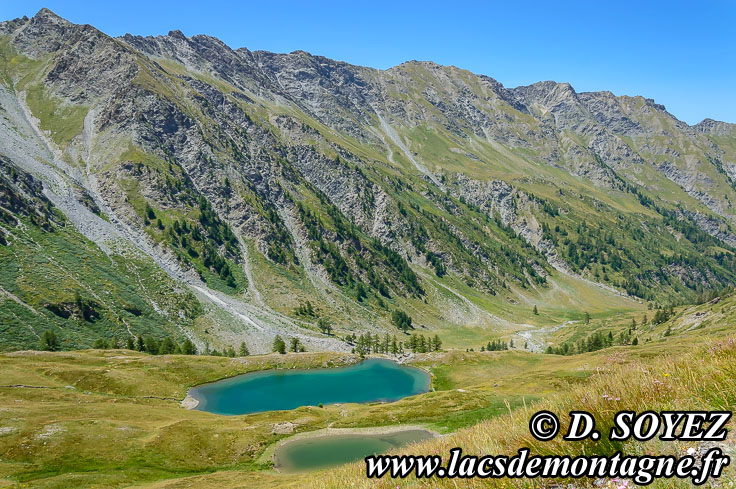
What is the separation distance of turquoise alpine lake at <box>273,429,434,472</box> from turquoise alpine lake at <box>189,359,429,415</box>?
3654cm

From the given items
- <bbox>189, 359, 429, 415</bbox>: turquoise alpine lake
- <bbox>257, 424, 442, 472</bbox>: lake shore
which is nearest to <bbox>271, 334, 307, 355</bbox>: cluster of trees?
<bbox>189, 359, 429, 415</bbox>: turquoise alpine lake

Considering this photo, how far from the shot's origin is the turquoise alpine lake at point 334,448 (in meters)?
44.4

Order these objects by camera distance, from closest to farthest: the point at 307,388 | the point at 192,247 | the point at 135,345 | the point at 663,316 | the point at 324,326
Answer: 1. the point at 307,388
2. the point at 135,345
3. the point at 324,326
4. the point at 663,316
5. the point at 192,247

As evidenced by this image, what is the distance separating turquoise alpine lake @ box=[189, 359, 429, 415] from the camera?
8662cm

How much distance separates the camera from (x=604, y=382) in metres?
6.42

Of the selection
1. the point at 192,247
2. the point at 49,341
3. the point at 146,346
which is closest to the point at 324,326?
the point at 146,346

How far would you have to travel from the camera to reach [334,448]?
4834 centimetres

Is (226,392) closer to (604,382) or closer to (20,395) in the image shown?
(20,395)

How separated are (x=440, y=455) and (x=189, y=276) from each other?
189 metres

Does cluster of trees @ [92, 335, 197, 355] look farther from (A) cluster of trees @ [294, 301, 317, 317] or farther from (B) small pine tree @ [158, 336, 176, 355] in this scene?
(A) cluster of trees @ [294, 301, 317, 317]

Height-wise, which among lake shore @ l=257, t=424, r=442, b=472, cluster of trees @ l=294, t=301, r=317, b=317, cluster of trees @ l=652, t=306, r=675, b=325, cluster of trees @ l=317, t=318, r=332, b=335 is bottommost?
cluster of trees @ l=317, t=318, r=332, b=335

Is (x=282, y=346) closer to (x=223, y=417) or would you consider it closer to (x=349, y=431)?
(x=223, y=417)

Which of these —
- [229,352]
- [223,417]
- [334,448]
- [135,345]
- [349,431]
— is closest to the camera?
[334,448]

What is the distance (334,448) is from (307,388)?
174ft
